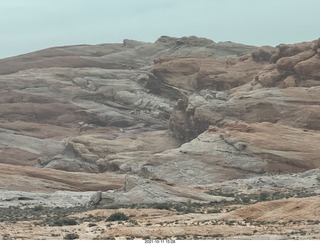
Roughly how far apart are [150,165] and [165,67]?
49216 mm

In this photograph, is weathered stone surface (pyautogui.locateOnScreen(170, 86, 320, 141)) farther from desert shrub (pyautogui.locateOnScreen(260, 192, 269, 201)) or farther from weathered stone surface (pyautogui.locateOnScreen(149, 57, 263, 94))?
desert shrub (pyautogui.locateOnScreen(260, 192, 269, 201))

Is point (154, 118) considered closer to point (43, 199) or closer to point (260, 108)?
point (260, 108)

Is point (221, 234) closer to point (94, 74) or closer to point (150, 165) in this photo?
point (150, 165)

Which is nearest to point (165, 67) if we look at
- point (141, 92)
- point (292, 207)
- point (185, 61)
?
point (185, 61)

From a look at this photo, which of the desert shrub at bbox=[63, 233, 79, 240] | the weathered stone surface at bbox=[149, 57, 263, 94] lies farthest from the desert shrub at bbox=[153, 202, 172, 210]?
the weathered stone surface at bbox=[149, 57, 263, 94]

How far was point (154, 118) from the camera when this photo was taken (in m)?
132

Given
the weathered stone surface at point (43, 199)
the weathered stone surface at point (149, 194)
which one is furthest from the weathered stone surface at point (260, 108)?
the weathered stone surface at point (149, 194)

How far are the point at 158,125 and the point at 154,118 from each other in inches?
171

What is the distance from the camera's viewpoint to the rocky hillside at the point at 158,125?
6844 centimetres

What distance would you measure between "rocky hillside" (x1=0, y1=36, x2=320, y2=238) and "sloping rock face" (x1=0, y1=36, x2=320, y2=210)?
0.17 metres

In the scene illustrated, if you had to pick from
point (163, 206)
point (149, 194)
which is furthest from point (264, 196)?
point (163, 206)

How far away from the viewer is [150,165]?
81.2 metres

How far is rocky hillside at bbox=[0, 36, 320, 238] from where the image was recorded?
6844cm

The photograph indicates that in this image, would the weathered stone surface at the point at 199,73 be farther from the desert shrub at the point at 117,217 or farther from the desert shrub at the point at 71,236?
the desert shrub at the point at 71,236
